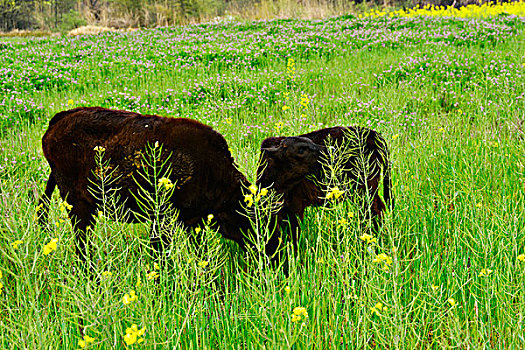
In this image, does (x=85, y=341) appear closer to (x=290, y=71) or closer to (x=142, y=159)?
(x=142, y=159)

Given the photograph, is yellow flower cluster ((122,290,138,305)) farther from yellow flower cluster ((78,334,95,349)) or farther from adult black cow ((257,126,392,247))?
adult black cow ((257,126,392,247))

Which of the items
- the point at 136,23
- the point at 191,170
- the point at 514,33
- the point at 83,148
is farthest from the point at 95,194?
the point at 136,23

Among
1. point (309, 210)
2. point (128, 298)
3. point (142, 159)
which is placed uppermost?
point (142, 159)

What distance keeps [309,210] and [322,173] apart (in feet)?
1.70

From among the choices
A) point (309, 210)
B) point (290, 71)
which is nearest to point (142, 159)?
point (309, 210)

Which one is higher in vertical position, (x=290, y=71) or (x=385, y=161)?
(x=290, y=71)

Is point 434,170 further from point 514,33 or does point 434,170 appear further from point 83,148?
point 514,33

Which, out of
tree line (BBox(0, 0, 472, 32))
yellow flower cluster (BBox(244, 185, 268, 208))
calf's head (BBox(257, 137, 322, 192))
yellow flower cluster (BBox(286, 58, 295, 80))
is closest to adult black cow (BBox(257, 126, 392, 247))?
calf's head (BBox(257, 137, 322, 192))

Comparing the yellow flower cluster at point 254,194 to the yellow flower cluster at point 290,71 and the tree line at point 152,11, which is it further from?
the tree line at point 152,11

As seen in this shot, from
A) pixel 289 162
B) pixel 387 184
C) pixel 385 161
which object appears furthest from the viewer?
pixel 387 184

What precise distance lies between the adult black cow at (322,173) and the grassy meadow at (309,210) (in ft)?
0.51

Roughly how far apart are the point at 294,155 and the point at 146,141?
96 centimetres

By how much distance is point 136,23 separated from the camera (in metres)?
32.8

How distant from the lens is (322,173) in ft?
9.19
